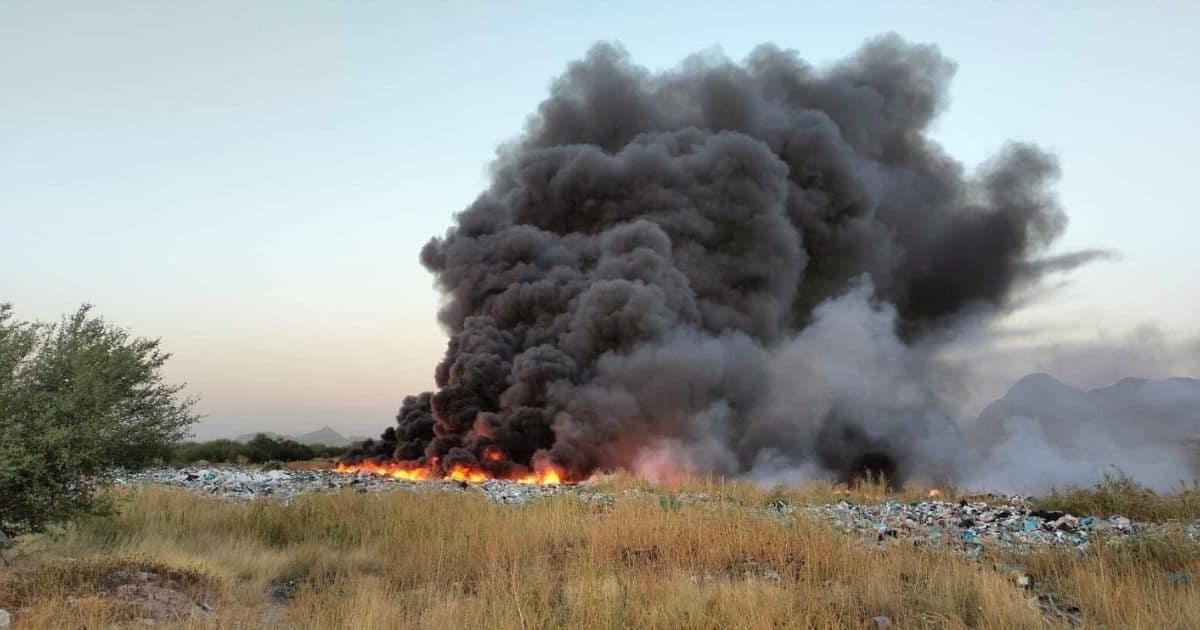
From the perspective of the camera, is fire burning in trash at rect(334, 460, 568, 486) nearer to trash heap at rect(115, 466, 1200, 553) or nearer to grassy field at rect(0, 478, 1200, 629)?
trash heap at rect(115, 466, 1200, 553)

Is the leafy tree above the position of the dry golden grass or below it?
above

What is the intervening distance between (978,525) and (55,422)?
1251 cm

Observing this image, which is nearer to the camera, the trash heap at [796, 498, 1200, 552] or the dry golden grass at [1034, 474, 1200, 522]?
the trash heap at [796, 498, 1200, 552]

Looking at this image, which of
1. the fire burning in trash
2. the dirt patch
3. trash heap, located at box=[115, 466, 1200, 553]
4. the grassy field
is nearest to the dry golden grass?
trash heap, located at box=[115, 466, 1200, 553]

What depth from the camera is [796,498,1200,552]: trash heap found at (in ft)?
31.1

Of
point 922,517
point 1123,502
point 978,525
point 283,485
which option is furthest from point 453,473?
point 1123,502

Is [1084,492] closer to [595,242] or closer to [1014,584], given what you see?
[1014,584]

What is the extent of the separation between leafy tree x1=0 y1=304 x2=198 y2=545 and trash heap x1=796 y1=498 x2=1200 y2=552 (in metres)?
9.45

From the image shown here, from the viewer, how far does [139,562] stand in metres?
7.79

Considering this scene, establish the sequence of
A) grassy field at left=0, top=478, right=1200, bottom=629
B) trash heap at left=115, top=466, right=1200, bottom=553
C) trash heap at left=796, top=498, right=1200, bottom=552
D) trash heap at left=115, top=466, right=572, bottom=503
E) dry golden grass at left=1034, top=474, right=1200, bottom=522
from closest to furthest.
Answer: grassy field at left=0, top=478, right=1200, bottom=629 < trash heap at left=796, top=498, right=1200, bottom=552 < trash heap at left=115, top=466, right=1200, bottom=553 < dry golden grass at left=1034, top=474, right=1200, bottom=522 < trash heap at left=115, top=466, right=572, bottom=503

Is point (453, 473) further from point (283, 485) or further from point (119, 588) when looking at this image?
point (119, 588)

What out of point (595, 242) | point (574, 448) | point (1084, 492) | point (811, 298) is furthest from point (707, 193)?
point (1084, 492)

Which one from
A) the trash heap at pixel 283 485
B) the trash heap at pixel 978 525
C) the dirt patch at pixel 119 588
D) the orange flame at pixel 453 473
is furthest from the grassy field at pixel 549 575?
the orange flame at pixel 453 473

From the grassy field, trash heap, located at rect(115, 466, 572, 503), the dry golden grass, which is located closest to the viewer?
the grassy field
